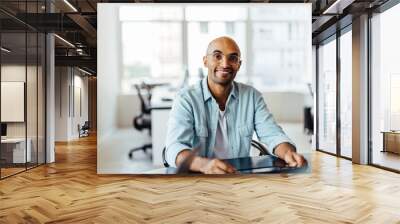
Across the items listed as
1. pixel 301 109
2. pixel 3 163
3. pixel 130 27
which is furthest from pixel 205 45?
pixel 3 163

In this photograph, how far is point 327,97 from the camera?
10.4 m

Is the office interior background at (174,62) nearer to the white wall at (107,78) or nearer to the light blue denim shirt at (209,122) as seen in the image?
the white wall at (107,78)

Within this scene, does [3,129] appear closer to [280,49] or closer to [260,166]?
[260,166]

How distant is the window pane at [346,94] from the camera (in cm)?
873

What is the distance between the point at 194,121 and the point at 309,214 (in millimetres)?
1583

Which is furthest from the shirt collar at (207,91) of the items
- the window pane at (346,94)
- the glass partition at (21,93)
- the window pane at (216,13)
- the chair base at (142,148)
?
the window pane at (346,94)

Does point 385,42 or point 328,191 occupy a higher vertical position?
point 385,42

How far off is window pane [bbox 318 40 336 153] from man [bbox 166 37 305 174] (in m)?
5.29

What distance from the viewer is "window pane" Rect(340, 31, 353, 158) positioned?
28.7 feet

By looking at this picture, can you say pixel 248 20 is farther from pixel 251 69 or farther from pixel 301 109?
pixel 301 109

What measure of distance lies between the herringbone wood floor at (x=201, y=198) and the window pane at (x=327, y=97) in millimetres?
3048

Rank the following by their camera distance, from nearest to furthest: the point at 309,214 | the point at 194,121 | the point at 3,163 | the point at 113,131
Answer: the point at 309,214, the point at 194,121, the point at 113,131, the point at 3,163

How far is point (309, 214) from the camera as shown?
4.17 meters

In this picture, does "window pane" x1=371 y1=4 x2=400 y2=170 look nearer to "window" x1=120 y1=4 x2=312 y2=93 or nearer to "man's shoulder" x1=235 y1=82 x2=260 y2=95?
"window" x1=120 y1=4 x2=312 y2=93
